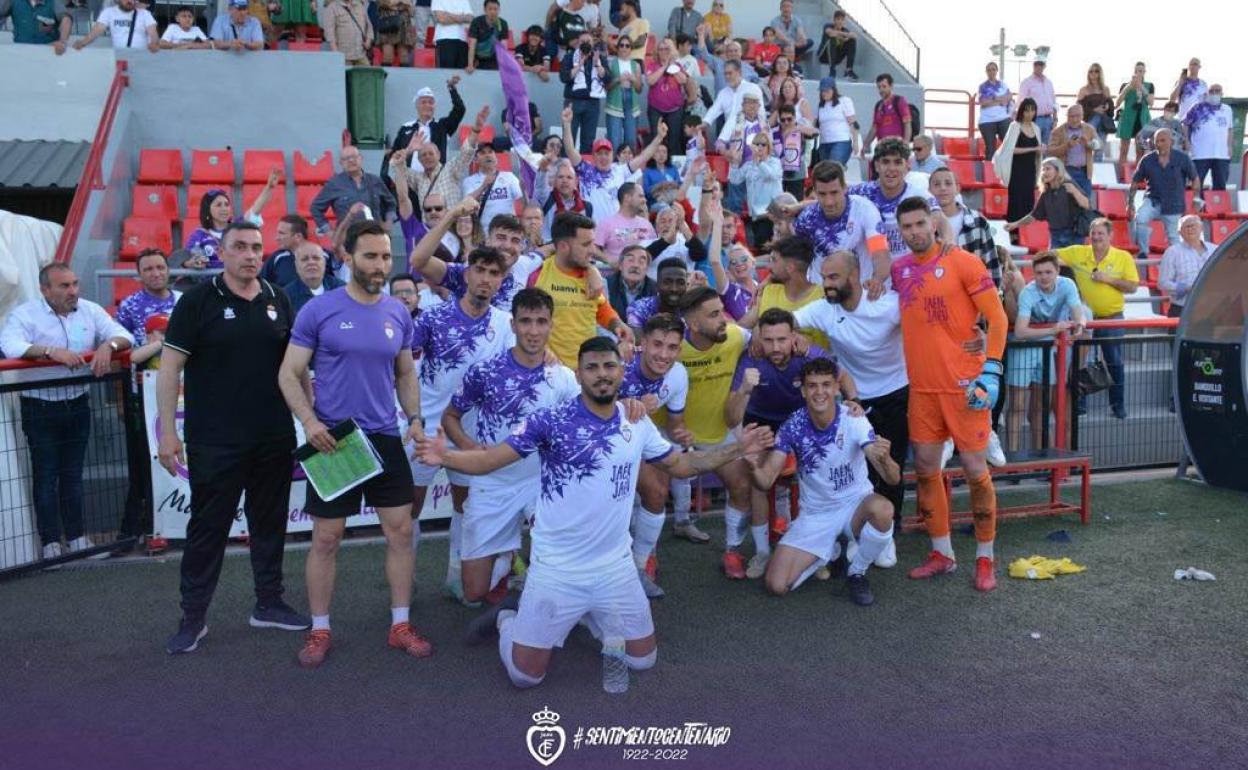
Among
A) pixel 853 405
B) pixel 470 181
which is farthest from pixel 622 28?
pixel 853 405

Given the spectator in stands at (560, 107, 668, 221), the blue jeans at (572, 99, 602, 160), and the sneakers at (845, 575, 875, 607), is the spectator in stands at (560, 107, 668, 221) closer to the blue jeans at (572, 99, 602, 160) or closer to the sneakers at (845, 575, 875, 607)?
the blue jeans at (572, 99, 602, 160)

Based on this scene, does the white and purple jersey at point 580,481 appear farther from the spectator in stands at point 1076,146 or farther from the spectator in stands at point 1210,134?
the spectator in stands at point 1210,134

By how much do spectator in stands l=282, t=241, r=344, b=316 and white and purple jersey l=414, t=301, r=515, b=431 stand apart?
187cm

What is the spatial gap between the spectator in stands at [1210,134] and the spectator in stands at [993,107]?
2.64m

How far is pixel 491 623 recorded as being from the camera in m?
5.39

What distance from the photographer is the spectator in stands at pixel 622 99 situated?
44.0 ft

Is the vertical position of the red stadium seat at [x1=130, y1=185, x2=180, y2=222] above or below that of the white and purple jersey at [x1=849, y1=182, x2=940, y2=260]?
above

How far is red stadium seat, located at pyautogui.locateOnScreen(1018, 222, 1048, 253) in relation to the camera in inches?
565

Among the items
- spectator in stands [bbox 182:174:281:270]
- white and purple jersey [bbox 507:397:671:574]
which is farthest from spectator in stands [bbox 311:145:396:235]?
white and purple jersey [bbox 507:397:671:574]

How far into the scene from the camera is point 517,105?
1192 cm

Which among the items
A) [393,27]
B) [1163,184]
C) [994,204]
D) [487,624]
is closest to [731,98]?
[393,27]

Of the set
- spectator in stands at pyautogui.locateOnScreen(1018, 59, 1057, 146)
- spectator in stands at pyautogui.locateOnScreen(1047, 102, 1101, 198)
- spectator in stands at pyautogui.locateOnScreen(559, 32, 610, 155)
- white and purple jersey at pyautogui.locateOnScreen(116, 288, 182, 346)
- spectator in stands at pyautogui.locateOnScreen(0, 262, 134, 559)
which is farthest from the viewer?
spectator in stands at pyautogui.locateOnScreen(1018, 59, 1057, 146)

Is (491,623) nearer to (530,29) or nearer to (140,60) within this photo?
(140,60)

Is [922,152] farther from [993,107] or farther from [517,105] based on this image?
[993,107]
